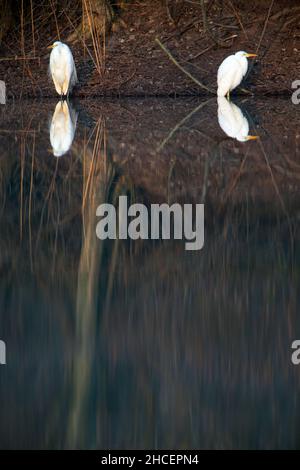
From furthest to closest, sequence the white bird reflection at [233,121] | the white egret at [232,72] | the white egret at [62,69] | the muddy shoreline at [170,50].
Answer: the muddy shoreline at [170,50] < the white egret at [62,69] < the white egret at [232,72] < the white bird reflection at [233,121]

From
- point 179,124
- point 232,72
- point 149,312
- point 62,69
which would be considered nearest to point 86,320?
point 149,312

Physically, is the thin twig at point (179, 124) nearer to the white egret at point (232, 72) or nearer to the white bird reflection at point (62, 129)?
the white egret at point (232, 72)

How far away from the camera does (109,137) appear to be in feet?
30.2

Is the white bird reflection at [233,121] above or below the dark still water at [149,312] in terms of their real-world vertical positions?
above

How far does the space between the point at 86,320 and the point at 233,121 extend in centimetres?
778

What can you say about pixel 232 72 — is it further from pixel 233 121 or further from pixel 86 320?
pixel 86 320

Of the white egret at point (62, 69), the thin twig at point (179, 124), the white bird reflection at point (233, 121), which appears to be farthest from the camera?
the white egret at point (62, 69)

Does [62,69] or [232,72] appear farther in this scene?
[62,69]

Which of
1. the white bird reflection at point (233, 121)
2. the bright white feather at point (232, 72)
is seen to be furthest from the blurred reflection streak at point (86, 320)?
the bright white feather at point (232, 72)

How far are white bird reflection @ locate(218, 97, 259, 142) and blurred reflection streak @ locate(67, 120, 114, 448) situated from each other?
3087 millimetres

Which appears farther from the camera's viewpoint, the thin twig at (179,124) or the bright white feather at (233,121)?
the bright white feather at (233,121)

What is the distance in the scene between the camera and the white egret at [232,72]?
44.1 feet

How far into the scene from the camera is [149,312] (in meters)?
3.37
